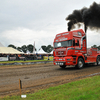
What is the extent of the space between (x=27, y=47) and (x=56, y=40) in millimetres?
117740

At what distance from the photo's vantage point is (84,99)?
3.26 meters

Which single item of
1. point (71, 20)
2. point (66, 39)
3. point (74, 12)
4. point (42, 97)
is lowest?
point (42, 97)

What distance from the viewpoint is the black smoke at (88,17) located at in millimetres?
15742

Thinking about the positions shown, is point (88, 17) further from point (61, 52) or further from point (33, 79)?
point (33, 79)

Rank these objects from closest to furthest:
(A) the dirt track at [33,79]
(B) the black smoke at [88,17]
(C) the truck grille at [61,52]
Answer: (A) the dirt track at [33,79] < (C) the truck grille at [61,52] < (B) the black smoke at [88,17]

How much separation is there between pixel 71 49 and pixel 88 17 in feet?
26.8

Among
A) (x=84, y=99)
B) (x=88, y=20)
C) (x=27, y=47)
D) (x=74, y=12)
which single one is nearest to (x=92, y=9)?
(x=88, y=20)

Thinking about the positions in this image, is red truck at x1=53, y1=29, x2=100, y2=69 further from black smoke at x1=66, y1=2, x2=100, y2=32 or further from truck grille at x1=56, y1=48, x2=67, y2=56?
black smoke at x1=66, y1=2, x2=100, y2=32

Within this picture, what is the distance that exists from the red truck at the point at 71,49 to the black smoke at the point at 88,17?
5.73 meters

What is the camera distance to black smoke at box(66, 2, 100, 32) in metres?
15.7

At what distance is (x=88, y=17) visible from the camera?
16.0 meters

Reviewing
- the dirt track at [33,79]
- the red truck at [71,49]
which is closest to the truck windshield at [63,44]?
the red truck at [71,49]

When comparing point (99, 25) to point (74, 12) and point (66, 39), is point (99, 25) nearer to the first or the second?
point (74, 12)

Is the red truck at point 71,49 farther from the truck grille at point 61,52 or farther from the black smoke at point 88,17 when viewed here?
the black smoke at point 88,17
